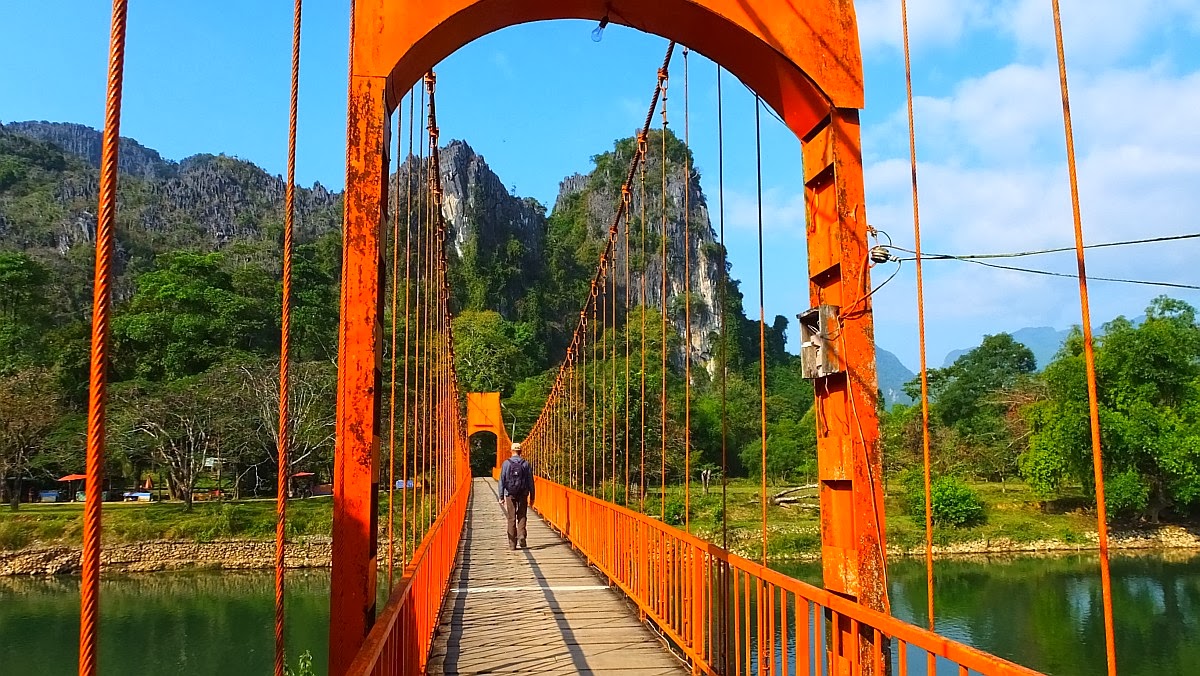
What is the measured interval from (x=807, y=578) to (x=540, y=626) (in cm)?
2047

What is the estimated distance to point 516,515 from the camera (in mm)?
9430

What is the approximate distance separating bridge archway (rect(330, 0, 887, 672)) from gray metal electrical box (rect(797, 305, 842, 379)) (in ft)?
0.10

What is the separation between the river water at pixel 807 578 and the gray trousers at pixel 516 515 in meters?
8.54

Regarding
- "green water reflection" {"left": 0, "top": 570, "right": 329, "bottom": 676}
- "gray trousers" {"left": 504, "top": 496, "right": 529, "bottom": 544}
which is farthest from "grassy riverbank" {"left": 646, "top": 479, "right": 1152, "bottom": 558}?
"gray trousers" {"left": 504, "top": 496, "right": 529, "bottom": 544}

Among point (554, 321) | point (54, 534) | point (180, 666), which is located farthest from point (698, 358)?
point (180, 666)

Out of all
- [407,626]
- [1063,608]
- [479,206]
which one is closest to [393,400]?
[407,626]

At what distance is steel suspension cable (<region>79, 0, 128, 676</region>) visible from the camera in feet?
3.75

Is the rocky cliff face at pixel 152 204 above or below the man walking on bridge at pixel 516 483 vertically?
above

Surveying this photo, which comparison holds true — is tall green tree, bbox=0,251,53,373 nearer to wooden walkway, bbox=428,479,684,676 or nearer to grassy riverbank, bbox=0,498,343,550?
grassy riverbank, bbox=0,498,343,550

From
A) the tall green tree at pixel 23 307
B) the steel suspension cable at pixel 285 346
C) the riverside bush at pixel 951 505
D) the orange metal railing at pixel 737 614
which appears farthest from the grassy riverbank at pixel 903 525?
the steel suspension cable at pixel 285 346

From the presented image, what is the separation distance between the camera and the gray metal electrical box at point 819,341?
129 inches

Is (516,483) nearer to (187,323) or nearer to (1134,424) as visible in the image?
(1134,424)


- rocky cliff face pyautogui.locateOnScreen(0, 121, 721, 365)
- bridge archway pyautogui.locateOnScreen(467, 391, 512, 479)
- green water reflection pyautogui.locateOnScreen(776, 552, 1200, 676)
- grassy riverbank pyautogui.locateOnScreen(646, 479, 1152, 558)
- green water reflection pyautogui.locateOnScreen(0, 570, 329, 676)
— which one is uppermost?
rocky cliff face pyautogui.locateOnScreen(0, 121, 721, 365)

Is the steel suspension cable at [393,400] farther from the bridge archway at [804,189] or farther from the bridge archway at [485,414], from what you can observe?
the bridge archway at [485,414]
